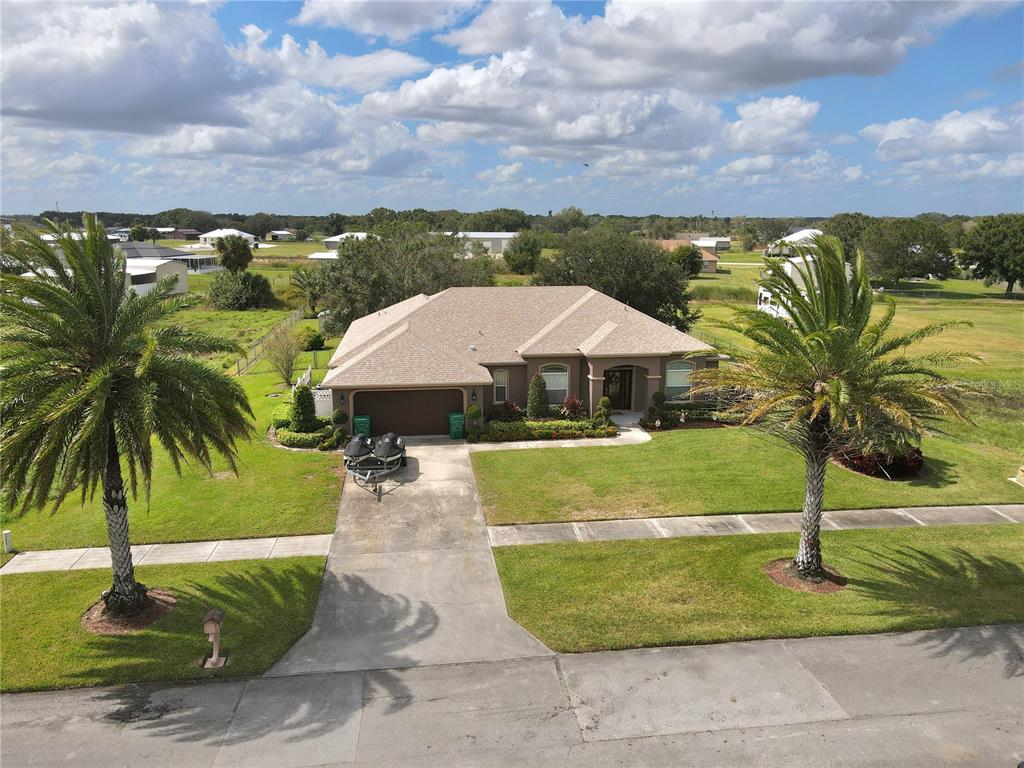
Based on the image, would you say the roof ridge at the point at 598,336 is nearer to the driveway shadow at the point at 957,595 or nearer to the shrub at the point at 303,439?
the shrub at the point at 303,439

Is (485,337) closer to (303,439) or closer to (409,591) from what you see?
(303,439)

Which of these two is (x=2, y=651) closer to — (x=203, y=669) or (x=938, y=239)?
(x=203, y=669)

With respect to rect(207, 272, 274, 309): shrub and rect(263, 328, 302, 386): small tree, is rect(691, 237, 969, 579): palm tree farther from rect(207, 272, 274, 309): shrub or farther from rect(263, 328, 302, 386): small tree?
rect(207, 272, 274, 309): shrub

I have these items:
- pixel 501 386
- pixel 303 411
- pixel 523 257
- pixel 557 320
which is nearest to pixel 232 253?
pixel 523 257

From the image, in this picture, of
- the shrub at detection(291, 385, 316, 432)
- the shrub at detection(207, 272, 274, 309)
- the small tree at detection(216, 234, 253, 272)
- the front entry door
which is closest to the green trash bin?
the shrub at detection(291, 385, 316, 432)

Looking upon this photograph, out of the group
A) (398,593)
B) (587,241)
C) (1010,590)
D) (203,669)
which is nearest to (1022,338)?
(587,241)

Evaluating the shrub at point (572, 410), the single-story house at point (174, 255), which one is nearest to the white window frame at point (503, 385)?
the shrub at point (572, 410)
